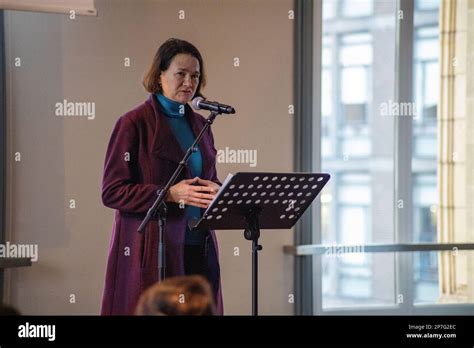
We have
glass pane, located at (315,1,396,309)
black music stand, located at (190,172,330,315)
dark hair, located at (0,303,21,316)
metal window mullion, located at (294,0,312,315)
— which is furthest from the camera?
glass pane, located at (315,1,396,309)

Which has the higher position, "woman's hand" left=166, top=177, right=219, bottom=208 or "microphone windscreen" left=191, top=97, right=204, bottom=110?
"microphone windscreen" left=191, top=97, right=204, bottom=110

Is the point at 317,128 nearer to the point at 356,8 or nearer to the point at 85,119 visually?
the point at 356,8

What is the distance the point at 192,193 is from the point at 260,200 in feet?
1.81

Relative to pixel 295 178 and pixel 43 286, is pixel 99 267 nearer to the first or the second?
pixel 43 286

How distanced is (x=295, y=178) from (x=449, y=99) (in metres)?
1.40

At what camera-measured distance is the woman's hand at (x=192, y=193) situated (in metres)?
3.71

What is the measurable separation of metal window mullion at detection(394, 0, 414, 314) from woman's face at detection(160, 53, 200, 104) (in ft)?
3.33

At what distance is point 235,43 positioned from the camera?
392cm

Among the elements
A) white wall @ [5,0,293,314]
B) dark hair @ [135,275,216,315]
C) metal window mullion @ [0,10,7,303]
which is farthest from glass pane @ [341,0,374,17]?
metal window mullion @ [0,10,7,303]

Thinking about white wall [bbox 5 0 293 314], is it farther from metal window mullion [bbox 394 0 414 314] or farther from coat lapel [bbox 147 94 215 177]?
metal window mullion [bbox 394 0 414 314]

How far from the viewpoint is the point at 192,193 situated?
3.71 metres

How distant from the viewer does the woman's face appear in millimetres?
3795
